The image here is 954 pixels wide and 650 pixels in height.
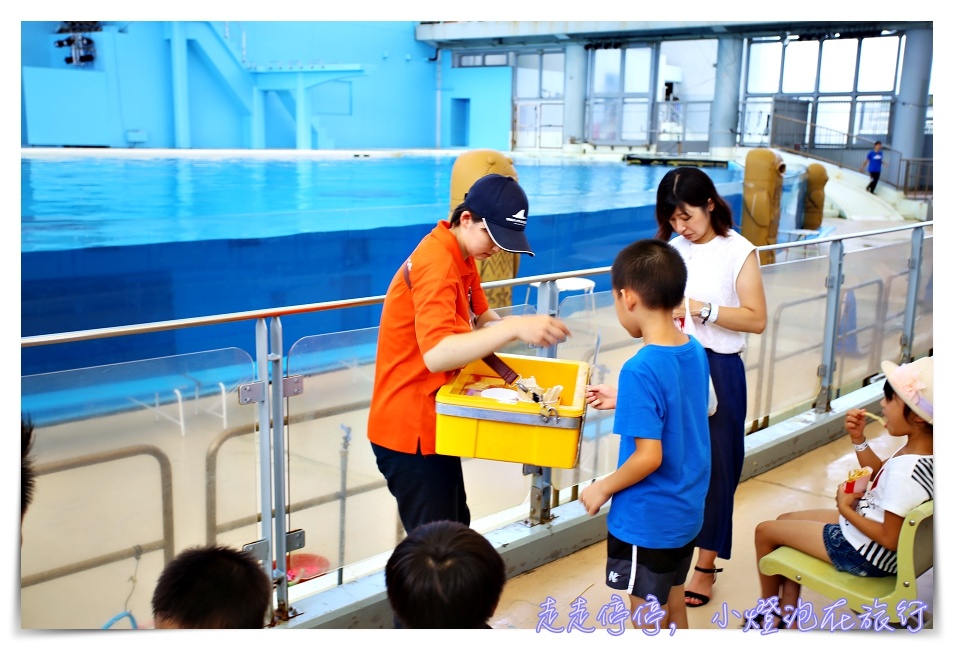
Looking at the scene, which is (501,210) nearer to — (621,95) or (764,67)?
(764,67)

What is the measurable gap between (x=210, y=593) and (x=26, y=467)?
688mm

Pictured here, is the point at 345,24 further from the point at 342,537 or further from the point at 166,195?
the point at 342,537

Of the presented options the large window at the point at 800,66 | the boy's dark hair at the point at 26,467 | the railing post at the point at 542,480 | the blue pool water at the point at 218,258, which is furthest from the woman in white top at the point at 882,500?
the large window at the point at 800,66

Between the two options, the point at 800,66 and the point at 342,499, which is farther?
the point at 800,66

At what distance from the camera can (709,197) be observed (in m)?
2.72

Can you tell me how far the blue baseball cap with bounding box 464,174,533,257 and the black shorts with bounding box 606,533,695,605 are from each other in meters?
0.82

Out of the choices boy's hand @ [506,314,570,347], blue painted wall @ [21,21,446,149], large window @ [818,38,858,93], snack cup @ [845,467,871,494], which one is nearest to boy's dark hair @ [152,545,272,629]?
boy's hand @ [506,314,570,347]

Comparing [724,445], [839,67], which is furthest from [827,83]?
[724,445]

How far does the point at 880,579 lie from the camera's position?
243 centimetres

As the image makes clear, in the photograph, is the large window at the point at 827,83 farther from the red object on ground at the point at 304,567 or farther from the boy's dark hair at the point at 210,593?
the boy's dark hair at the point at 210,593

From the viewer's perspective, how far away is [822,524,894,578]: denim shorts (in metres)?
2.43

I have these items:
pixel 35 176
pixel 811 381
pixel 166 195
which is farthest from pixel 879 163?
pixel 35 176

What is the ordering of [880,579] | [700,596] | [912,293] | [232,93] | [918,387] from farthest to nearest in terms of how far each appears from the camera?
1. [232,93]
2. [912,293]
3. [700,596]
4. [880,579]
5. [918,387]

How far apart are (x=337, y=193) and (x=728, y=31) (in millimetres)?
14218
